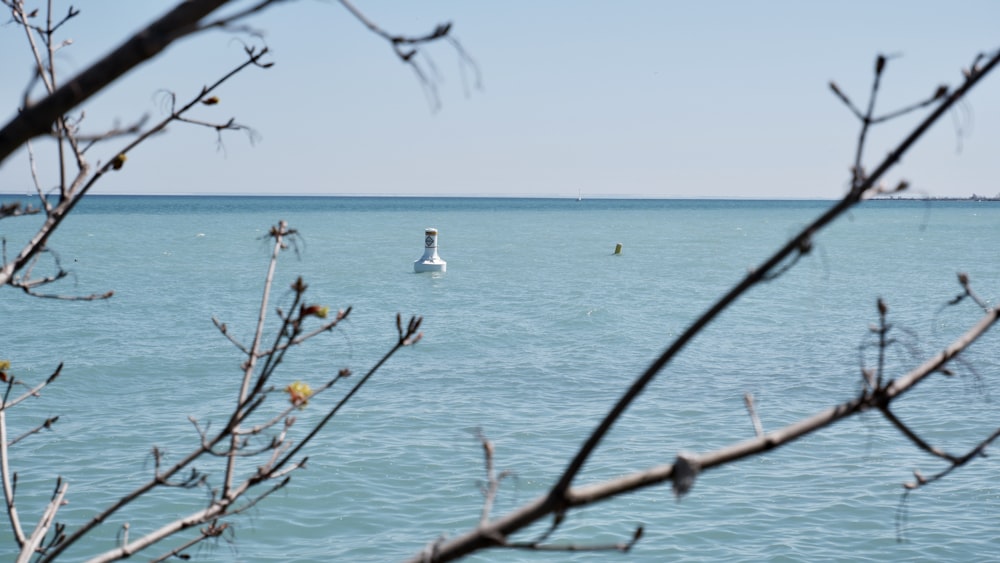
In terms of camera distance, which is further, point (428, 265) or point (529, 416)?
point (428, 265)

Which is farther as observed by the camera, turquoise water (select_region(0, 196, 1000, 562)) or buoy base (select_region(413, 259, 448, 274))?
buoy base (select_region(413, 259, 448, 274))

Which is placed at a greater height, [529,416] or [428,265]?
[428,265]

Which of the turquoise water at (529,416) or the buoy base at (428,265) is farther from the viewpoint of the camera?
the buoy base at (428,265)

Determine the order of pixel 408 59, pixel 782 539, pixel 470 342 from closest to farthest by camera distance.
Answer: pixel 408 59
pixel 782 539
pixel 470 342

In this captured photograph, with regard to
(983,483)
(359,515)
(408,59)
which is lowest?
(359,515)

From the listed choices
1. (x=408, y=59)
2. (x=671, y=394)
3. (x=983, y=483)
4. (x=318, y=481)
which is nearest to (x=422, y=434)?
(x=318, y=481)

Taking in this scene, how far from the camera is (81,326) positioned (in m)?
20.2

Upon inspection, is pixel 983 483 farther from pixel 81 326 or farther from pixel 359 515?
pixel 81 326

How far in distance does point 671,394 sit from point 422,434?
362 centimetres

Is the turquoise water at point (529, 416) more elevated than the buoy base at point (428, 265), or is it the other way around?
the buoy base at point (428, 265)

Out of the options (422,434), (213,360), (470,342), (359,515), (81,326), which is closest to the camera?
(359,515)

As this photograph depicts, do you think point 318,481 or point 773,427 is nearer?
point 318,481

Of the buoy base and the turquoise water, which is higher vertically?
the buoy base

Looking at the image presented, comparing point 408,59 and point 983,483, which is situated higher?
point 408,59
